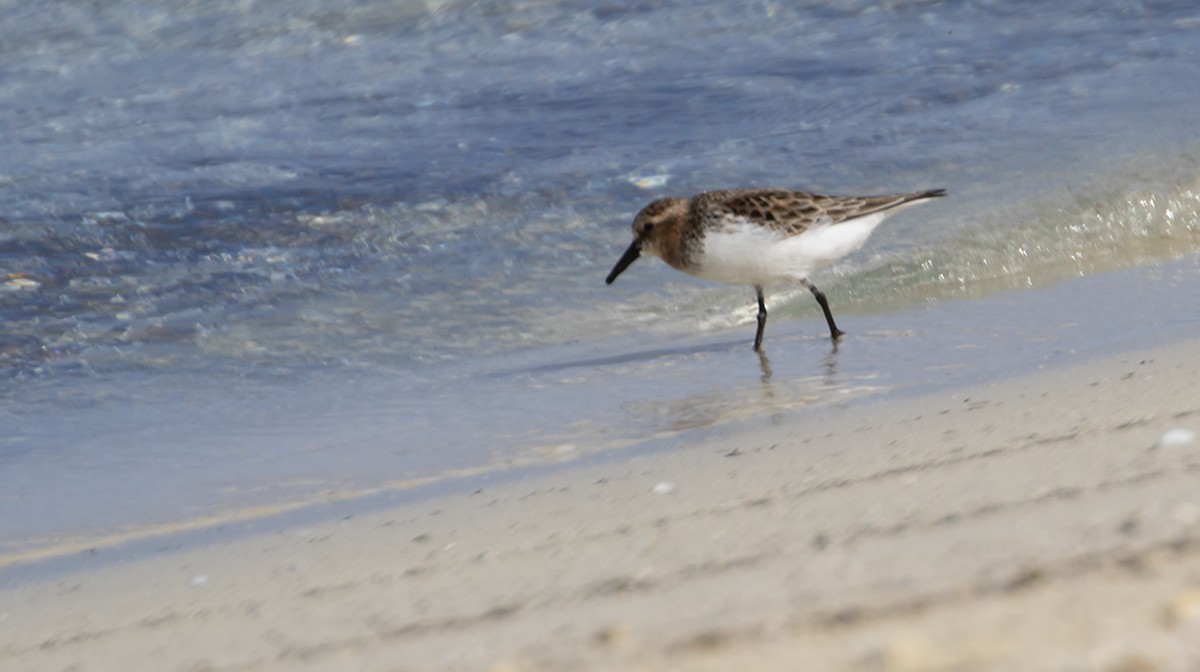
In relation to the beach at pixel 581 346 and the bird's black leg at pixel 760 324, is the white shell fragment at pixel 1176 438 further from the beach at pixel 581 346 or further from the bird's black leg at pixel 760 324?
the bird's black leg at pixel 760 324

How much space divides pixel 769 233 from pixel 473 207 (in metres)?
2.68

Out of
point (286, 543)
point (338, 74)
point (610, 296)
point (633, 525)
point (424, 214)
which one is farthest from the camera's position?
point (338, 74)

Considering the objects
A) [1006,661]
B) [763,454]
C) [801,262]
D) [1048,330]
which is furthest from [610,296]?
[1006,661]

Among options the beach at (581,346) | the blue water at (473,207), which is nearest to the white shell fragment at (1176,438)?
the beach at (581,346)

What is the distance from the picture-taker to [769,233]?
6.73 meters

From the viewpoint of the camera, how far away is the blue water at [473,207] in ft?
18.3

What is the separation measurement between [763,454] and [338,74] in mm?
8932

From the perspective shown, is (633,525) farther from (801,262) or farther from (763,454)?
(801,262)

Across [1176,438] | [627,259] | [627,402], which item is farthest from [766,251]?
[1176,438]

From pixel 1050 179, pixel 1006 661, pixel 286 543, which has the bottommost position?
pixel 1050 179

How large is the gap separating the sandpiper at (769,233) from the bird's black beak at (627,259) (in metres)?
0.29

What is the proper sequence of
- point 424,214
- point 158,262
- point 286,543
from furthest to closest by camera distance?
1. point 424,214
2. point 158,262
3. point 286,543

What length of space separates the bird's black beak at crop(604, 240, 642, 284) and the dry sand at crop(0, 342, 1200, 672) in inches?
109

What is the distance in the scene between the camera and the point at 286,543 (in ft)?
13.2
